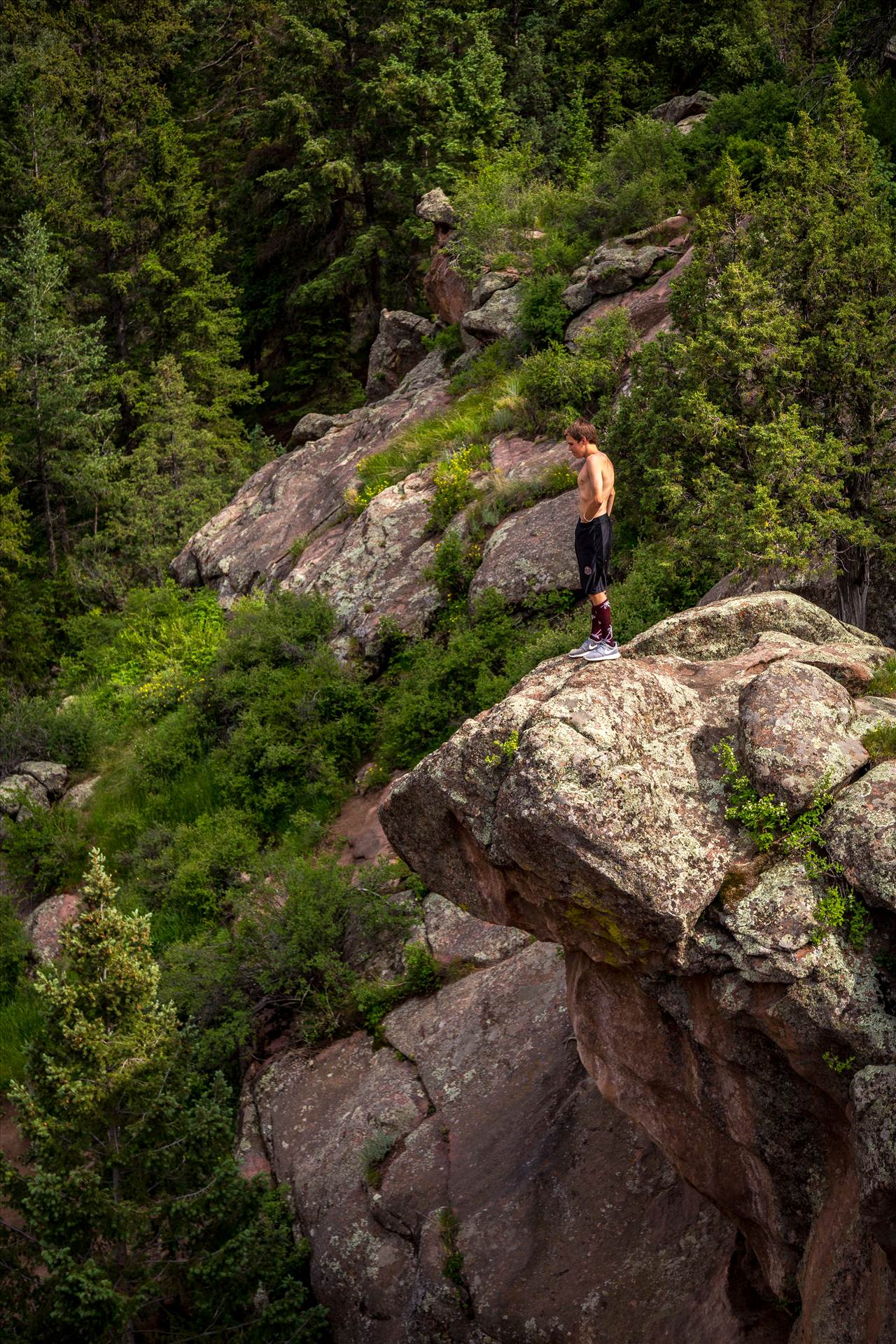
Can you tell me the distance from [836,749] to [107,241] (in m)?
30.6

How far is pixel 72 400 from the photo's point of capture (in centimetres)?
2794

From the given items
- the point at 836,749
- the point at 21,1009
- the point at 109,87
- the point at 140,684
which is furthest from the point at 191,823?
the point at 109,87

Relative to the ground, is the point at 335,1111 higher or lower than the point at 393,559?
lower

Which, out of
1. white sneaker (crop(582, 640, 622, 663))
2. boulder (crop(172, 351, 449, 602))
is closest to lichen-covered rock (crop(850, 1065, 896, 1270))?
white sneaker (crop(582, 640, 622, 663))

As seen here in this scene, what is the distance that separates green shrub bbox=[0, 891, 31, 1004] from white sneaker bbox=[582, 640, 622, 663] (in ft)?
39.1

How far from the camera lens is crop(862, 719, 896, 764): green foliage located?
6.05 metres

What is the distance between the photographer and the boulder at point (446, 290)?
75.6ft

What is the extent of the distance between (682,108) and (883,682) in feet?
77.8

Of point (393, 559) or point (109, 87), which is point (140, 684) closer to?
point (393, 559)

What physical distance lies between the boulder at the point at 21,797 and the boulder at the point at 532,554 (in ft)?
28.3

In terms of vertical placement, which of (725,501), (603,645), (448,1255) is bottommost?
(448,1255)

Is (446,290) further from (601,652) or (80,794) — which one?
(601,652)

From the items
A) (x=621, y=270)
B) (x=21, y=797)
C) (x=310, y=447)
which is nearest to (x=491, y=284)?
(x=621, y=270)

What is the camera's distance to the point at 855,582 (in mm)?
10797
